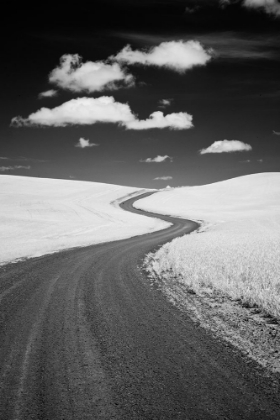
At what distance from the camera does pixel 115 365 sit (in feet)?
16.6

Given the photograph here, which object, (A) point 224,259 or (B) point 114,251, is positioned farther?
(B) point 114,251

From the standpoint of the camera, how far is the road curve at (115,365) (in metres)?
3.90

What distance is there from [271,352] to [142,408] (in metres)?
3.10

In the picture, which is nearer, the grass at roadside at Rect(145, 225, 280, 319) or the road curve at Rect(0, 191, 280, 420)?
the road curve at Rect(0, 191, 280, 420)

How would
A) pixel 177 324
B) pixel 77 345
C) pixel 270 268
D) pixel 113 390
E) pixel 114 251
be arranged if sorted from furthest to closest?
pixel 114 251, pixel 270 268, pixel 177 324, pixel 77 345, pixel 113 390

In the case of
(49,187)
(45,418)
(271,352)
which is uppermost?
(49,187)

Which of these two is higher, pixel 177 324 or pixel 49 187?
pixel 49 187

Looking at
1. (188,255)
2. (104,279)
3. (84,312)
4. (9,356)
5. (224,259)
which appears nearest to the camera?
(9,356)

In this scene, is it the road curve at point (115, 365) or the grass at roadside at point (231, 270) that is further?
the grass at roadside at point (231, 270)

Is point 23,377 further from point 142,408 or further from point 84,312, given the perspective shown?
point 84,312

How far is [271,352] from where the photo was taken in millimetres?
5516

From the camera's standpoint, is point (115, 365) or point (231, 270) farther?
point (231, 270)

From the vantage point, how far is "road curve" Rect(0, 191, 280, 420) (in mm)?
3898

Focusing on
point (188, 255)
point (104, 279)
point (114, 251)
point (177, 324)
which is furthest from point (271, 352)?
point (114, 251)
